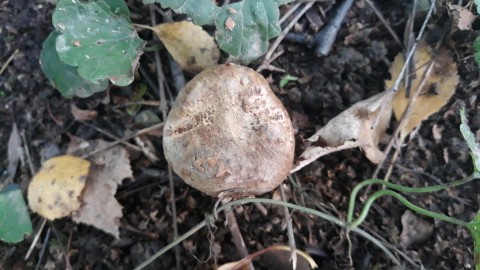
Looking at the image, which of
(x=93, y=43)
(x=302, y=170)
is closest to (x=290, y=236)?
(x=302, y=170)

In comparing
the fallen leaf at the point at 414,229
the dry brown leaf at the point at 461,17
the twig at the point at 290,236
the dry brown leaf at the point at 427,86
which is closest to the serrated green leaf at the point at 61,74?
Result: the twig at the point at 290,236

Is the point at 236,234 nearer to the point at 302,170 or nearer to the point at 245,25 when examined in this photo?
the point at 302,170

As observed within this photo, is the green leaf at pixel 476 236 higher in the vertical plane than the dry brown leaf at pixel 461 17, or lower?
lower

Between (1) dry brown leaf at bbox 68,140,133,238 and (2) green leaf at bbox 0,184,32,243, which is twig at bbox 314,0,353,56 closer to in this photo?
(1) dry brown leaf at bbox 68,140,133,238

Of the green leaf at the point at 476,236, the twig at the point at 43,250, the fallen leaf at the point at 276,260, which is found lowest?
the twig at the point at 43,250

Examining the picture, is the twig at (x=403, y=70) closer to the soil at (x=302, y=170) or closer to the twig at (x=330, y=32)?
the soil at (x=302, y=170)

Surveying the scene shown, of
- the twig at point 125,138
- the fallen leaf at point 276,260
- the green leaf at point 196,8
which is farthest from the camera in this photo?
the twig at point 125,138

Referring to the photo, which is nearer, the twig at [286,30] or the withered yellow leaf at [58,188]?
the withered yellow leaf at [58,188]
